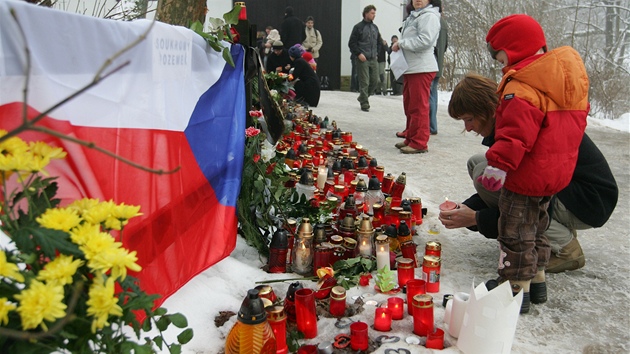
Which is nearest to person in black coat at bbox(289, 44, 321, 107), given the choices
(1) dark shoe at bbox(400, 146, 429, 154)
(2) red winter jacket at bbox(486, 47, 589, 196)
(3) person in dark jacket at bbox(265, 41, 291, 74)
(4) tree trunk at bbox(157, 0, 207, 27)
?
(3) person in dark jacket at bbox(265, 41, 291, 74)

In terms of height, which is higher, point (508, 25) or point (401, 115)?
point (508, 25)

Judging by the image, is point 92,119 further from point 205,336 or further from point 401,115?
point 401,115

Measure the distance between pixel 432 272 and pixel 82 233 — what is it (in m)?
2.04

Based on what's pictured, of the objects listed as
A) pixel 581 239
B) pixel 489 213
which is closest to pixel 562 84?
pixel 489 213

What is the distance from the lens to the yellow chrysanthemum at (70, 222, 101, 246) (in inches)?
46.8

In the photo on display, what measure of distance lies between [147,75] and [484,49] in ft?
49.1

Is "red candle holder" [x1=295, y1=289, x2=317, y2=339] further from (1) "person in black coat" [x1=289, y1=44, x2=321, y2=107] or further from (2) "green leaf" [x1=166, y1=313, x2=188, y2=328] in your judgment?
(1) "person in black coat" [x1=289, y1=44, x2=321, y2=107]

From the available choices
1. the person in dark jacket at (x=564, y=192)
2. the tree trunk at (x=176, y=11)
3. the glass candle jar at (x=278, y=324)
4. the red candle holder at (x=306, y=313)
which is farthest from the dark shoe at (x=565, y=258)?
the tree trunk at (x=176, y=11)

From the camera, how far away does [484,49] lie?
1584 centimetres

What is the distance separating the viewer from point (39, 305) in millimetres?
1071

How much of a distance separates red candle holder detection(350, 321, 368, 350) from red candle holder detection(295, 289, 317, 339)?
0.61 feet

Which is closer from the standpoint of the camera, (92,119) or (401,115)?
(92,119)

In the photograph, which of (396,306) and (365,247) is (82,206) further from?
(365,247)

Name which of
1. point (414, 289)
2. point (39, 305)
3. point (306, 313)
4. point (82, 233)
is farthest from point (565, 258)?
point (39, 305)
